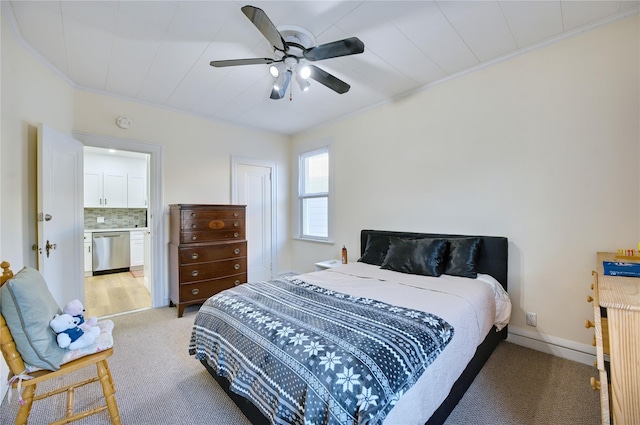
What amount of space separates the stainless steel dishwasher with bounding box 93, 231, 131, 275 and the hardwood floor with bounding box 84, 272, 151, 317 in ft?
0.61

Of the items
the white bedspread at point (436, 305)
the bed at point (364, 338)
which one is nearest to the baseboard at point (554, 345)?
the bed at point (364, 338)

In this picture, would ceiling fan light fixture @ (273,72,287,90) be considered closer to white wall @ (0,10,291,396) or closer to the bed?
the bed

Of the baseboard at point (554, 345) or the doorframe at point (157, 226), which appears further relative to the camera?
the doorframe at point (157, 226)

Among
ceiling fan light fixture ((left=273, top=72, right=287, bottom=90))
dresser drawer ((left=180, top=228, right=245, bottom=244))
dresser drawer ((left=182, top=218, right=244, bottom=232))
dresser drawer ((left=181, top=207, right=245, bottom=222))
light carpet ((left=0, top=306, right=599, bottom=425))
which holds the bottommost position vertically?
light carpet ((left=0, top=306, right=599, bottom=425))

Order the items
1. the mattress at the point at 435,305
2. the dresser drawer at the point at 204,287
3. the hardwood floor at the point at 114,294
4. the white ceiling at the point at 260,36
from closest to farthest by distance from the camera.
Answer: the mattress at the point at 435,305 < the white ceiling at the point at 260,36 < the dresser drawer at the point at 204,287 < the hardwood floor at the point at 114,294

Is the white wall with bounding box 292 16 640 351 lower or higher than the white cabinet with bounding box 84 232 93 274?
higher

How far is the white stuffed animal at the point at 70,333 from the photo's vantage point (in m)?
1.46

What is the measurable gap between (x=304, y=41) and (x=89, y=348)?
247cm

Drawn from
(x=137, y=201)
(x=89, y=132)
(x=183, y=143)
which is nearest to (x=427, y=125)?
(x=183, y=143)

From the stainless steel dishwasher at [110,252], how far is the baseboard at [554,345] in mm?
6515

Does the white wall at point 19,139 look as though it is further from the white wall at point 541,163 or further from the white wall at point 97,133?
the white wall at point 541,163

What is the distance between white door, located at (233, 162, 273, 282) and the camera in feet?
14.4

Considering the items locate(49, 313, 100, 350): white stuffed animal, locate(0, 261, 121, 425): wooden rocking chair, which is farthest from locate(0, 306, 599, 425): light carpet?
locate(49, 313, 100, 350): white stuffed animal

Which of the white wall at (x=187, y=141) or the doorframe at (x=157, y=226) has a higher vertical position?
the white wall at (x=187, y=141)
